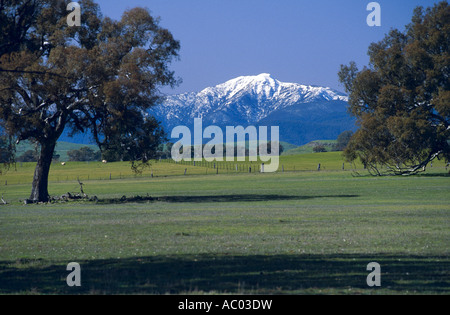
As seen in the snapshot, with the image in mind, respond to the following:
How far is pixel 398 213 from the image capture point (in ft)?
86.2

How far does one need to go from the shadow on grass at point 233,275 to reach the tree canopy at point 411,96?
48.8m

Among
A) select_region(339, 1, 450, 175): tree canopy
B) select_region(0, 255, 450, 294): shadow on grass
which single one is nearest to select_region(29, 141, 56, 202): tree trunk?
select_region(0, 255, 450, 294): shadow on grass

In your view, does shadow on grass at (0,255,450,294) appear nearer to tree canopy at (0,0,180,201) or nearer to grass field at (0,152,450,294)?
grass field at (0,152,450,294)

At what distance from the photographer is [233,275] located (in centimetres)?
1135

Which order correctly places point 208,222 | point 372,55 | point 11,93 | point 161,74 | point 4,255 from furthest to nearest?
1. point 372,55
2. point 161,74
3. point 11,93
4. point 208,222
5. point 4,255

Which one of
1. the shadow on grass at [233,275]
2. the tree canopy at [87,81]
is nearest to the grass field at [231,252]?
the shadow on grass at [233,275]

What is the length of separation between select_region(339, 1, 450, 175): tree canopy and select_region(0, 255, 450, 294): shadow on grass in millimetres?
48848

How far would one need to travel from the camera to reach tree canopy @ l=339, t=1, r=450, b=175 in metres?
59.7

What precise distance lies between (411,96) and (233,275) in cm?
5586

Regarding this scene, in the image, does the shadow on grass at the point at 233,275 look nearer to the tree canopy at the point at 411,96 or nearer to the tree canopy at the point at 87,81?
the tree canopy at the point at 87,81

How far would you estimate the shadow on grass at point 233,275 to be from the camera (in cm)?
998
